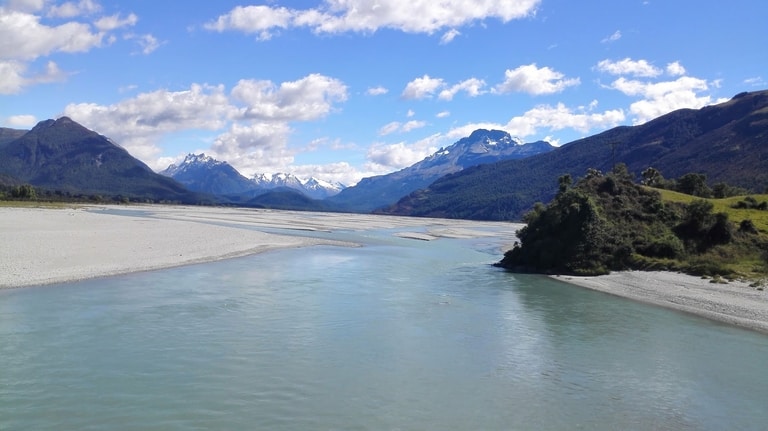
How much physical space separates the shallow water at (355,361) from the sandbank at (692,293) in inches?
82.6

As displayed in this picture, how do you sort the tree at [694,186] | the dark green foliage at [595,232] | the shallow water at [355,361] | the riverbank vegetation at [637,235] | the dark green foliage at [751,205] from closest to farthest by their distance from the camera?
the shallow water at [355,361], the riverbank vegetation at [637,235], the dark green foliage at [595,232], the dark green foliage at [751,205], the tree at [694,186]

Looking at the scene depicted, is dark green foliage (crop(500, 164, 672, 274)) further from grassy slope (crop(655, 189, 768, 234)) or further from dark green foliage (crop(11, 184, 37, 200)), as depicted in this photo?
dark green foliage (crop(11, 184, 37, 200))

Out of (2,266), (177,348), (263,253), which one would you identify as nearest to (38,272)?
(2,266)

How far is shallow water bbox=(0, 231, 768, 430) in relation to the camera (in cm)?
1495

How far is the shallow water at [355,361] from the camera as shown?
49.1 ft

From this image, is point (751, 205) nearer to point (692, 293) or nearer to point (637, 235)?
point (637, 235)

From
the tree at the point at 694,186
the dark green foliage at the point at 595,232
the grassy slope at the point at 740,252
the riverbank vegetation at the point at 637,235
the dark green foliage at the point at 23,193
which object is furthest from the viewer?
the dark green foliage at the point at 23,193

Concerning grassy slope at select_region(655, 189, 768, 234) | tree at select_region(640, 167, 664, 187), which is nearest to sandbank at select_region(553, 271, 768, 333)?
grassy slope at select_region(655, 189, 768, 234)

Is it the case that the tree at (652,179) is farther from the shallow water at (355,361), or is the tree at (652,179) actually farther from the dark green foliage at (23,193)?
the dark green foliage at (23,193)

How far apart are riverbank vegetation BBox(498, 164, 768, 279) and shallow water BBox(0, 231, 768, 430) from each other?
Result: 14493 millimetres

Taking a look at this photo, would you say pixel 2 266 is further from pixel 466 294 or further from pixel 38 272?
pixel 466 294

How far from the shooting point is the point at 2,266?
33.5m

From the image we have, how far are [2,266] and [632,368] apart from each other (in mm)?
36414

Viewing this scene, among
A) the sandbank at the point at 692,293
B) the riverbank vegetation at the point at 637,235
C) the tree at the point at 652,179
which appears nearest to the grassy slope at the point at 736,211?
the riverbank vegetation at the point at 637,235
